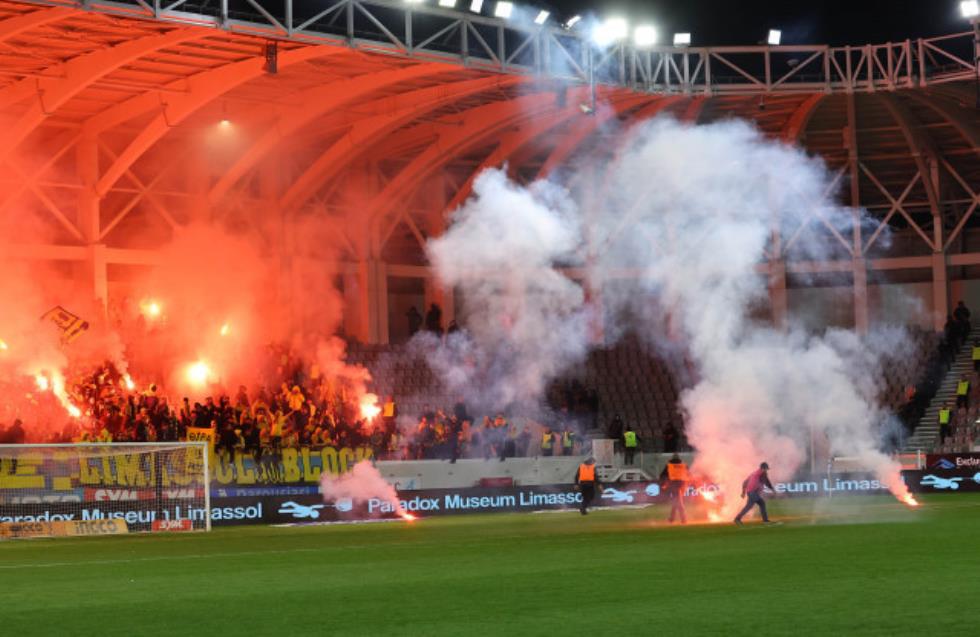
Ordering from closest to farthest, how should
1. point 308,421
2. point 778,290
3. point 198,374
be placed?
point 308,421 → point 198,374 → point 778,290

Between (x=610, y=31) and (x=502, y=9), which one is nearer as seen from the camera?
(x=502, y=9)

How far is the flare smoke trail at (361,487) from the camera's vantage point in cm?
3425

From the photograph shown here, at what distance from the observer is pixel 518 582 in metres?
16.7

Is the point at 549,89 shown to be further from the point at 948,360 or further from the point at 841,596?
the point at 841,596

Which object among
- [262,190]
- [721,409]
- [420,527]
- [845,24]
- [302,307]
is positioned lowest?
[420,527]

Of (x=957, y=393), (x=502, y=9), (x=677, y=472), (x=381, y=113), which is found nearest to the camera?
(x=677, y=472)

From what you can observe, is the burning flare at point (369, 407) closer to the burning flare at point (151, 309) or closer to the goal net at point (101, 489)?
the burning flare at point (151, 309)

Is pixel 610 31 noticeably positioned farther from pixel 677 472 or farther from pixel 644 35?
pixel 677 472

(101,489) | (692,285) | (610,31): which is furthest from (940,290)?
(101,489)

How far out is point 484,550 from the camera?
873 inches

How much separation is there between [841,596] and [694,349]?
2061cm

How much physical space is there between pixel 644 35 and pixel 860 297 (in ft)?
57.9

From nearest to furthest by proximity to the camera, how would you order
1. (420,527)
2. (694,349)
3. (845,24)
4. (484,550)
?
1. (484,550)
2. (420,527)
3. (694,349)
4. (845,24)

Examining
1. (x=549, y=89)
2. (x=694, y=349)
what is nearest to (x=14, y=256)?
(x=549, y=89)
